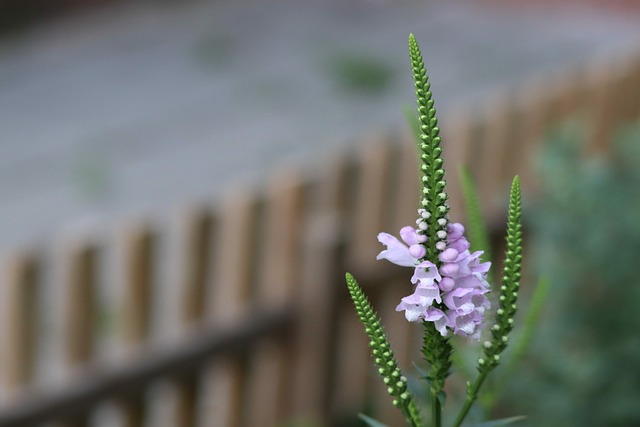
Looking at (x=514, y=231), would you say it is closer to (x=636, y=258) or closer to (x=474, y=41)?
(x=636, y=258)

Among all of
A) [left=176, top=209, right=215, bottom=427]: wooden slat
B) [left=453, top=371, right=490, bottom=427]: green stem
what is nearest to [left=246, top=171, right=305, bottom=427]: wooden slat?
[left=176, top=209, right=215, bottom=427]: wooden slat

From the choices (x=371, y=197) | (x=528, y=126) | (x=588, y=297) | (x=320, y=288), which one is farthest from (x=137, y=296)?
(x=528, y=126)

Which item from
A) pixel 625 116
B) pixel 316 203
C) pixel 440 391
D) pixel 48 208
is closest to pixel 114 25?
pixel 48 208

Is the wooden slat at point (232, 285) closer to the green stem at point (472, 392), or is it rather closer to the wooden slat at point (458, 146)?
the wooden slat at point (458, 146)

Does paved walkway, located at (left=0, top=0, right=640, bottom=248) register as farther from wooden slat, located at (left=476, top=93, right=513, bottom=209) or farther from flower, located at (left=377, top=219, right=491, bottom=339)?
flower, located at (left=377, top=219, right=491, bottom=339)

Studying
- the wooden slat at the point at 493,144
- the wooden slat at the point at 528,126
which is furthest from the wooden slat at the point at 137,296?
the wooden slat at the point at 528,126

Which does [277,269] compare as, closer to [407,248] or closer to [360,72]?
[407,248]
